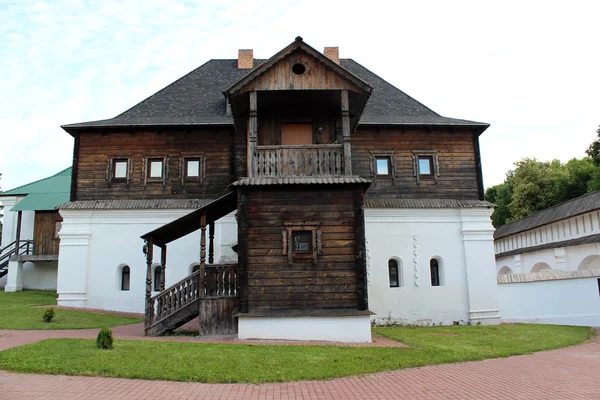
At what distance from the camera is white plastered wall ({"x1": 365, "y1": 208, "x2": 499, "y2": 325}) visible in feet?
67.0

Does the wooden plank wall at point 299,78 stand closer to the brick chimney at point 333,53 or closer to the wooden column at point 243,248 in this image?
the wooden column at point 243,248

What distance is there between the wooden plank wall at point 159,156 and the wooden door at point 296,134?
465 centimetres

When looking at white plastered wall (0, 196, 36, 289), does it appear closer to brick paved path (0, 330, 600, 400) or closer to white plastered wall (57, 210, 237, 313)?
white plastered wall (57, 210, 237, 313)

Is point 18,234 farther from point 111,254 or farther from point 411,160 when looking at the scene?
point 411,160

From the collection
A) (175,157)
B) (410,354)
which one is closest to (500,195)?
(175,157)

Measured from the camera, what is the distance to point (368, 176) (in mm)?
21312

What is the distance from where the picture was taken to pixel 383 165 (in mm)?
21625

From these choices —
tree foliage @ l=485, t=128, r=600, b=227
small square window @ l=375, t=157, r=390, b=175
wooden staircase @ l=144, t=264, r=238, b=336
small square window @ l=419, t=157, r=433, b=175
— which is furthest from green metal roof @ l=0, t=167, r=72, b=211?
tree foliage @ l=485, t=128, r=600, b=227

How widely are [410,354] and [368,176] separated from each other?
11125 millimetres

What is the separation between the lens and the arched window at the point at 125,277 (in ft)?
69.4

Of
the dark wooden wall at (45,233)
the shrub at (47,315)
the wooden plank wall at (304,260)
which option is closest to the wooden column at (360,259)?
the wooden plank wall at (304,260)

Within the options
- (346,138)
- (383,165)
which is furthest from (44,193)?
(346,138)

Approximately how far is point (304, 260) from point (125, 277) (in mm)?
10537

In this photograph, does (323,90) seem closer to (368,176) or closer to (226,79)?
(368,176)
